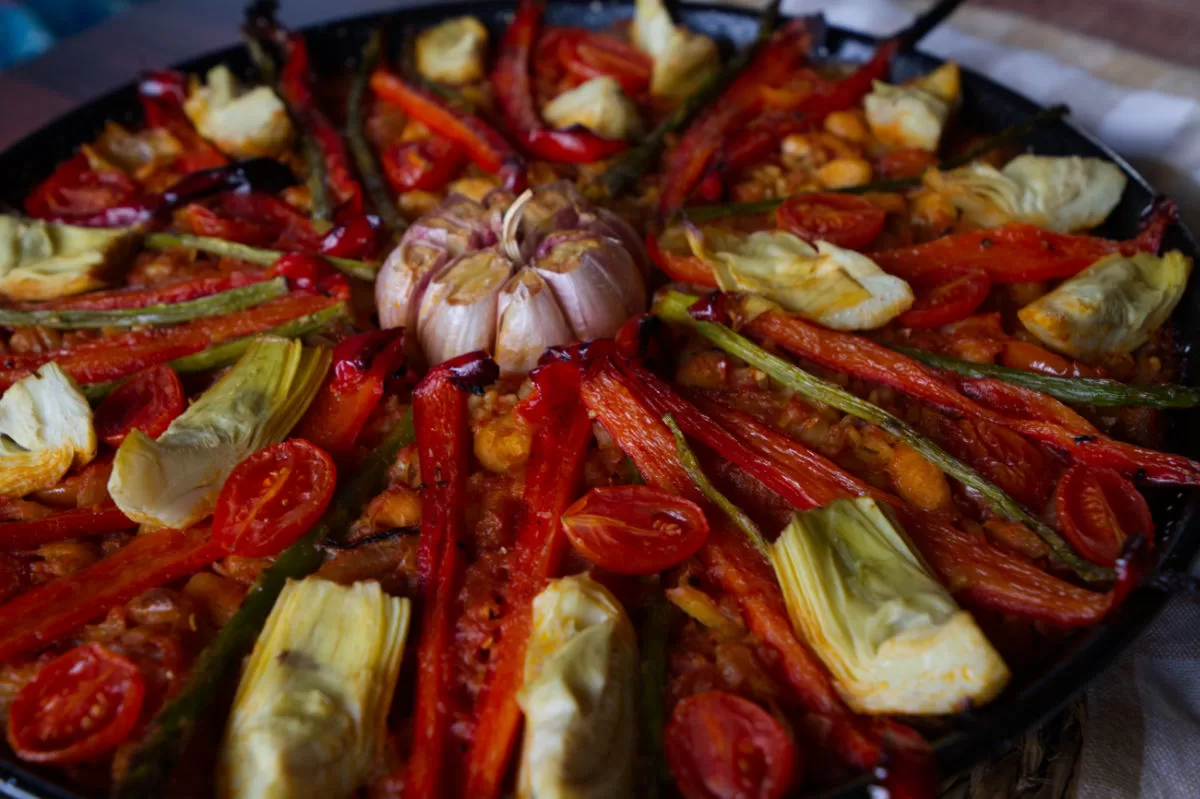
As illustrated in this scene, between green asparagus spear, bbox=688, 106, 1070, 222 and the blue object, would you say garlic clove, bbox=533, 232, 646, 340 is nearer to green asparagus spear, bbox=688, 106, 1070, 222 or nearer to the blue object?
green asparagus spear, bbox=688, 106, 1070, 222

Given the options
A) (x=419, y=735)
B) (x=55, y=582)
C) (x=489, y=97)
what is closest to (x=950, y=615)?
(x=419, y=735)

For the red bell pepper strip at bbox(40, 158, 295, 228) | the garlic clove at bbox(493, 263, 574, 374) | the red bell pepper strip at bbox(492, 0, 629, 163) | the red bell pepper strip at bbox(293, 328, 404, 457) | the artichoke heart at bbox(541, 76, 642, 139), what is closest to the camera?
the red bell pepper strip at bbox(293, 328, 404, 457)

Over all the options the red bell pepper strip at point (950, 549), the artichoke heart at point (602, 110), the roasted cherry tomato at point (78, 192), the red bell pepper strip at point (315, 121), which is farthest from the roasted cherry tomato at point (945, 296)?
the roasted cherry tomato at point (78, 192)

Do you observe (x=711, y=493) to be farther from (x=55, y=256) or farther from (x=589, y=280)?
(x=55, y=256)

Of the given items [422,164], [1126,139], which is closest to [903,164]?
[1126,139]

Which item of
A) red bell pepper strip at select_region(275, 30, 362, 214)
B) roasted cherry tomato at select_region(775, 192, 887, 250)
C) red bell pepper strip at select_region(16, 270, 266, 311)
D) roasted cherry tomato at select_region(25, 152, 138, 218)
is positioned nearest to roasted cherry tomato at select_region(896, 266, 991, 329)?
roasted cherry tomato at select_region(775, 192, 887, 250)
